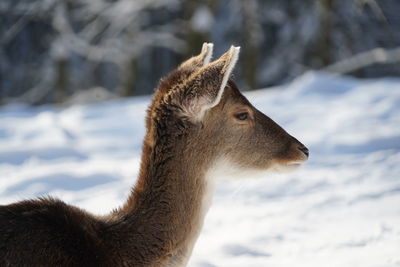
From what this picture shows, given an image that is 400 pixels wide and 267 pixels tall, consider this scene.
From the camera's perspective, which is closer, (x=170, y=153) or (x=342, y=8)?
(x=170, y=153)

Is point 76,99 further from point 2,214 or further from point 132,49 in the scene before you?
point 2,214

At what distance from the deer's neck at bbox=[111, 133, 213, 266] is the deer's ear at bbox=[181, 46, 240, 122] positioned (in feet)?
0.73

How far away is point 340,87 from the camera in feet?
33.4

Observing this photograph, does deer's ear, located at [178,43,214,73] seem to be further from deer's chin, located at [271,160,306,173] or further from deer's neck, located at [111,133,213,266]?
deer's chin, located at [271,160,306,173]

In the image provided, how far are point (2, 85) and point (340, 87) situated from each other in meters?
17.4

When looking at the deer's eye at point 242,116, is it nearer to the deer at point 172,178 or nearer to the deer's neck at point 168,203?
the deer at point 172,178

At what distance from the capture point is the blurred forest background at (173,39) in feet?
56.3

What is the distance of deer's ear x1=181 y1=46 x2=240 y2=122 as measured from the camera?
3400 millimetres

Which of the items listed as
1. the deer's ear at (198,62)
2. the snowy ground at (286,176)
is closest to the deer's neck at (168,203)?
the deer's ear at (198,62)

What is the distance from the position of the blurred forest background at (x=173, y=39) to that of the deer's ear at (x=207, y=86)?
1292 cm

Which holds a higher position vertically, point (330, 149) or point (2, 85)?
point (2, 85)

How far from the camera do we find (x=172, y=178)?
3.58 meters

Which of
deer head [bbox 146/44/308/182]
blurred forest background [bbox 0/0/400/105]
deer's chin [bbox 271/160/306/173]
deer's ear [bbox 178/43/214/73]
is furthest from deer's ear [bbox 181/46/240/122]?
blurred forest background [bbox 0/0/400/105]

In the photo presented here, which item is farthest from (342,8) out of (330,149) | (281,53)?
(330,149)
